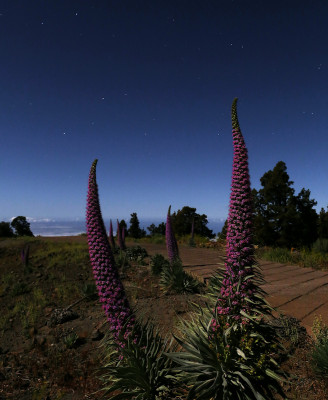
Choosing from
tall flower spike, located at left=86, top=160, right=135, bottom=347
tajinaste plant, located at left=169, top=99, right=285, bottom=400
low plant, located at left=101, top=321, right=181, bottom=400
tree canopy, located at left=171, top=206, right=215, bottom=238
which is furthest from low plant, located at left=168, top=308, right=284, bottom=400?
tree canopy, located at left=171, top=206, right=215, bottom=238

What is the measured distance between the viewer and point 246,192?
2547mm

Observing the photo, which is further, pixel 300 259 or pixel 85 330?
pixel 300 259

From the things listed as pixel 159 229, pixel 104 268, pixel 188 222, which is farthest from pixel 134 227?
pixel 104 268

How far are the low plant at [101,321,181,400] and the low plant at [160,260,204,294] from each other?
10.8 ft

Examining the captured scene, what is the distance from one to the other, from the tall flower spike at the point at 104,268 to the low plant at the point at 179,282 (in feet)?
11.6

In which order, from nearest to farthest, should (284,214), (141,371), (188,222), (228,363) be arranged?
(228,363)
(141,371)
(284,214)
(188,222)

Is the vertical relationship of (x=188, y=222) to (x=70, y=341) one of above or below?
above

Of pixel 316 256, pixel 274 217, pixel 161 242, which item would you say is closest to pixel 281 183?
pixel 274 217

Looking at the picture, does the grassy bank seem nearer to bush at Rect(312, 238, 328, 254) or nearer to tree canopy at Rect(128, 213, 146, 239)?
bush at Rect(312, 238, 328, 254)

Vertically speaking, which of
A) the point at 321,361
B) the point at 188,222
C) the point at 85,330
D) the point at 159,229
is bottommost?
the point at 85,330

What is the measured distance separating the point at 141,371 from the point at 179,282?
12.2 feet

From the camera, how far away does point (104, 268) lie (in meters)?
2.79

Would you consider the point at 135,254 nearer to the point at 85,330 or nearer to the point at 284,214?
the point at 85,330

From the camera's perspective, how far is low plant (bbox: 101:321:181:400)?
2631mm
